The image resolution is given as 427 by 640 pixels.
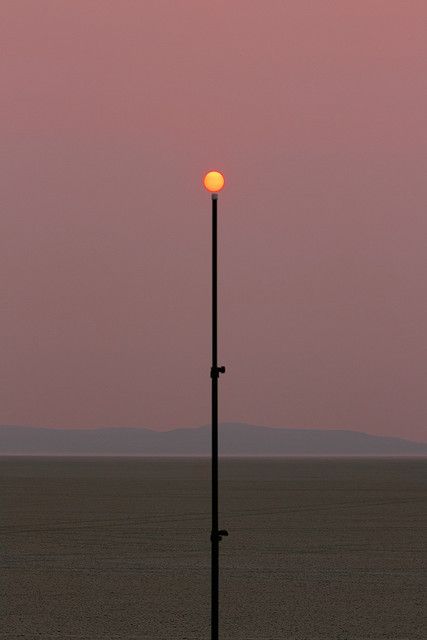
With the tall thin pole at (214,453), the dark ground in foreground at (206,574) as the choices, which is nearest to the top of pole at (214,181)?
the tall thin pole at (214,453)

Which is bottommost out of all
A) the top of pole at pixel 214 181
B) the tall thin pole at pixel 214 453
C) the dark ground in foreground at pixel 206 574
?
the dark ground in foreground at pixel 206 574

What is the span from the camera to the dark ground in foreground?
55.7ft

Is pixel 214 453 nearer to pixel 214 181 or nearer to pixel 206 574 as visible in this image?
pixel 214 181

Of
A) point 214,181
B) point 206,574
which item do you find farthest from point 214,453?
point 206,574

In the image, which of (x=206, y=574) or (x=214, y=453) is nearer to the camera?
(x=214, y=453)

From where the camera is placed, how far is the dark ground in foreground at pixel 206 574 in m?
17.0

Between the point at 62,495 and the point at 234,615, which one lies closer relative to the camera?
the point at 234,615

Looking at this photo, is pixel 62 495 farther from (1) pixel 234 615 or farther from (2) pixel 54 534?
(1) pixel 234 615

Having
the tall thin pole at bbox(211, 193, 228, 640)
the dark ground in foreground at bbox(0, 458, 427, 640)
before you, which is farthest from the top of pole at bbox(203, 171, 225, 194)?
the dark ground in foreground at bbox(0, 458, 427, 640)

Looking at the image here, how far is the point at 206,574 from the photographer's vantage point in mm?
23016

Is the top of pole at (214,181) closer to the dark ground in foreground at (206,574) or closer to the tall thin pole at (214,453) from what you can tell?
the tall thin pole at (214,453)

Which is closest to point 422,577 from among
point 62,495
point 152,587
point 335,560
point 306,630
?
point 335,560

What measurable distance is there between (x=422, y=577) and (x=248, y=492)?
129 ft

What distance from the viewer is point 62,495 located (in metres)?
58.4
